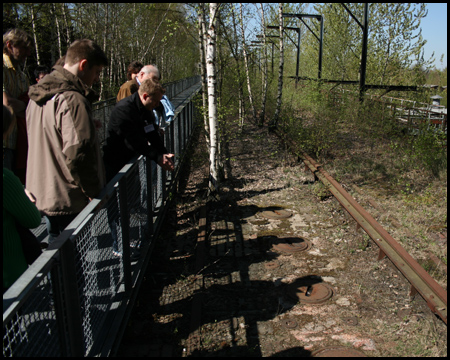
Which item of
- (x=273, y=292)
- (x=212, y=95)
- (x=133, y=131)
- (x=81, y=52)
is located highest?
(x=81, y=52)

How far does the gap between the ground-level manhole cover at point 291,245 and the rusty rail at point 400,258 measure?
80 cm

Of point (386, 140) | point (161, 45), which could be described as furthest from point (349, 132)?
point (161, 45)

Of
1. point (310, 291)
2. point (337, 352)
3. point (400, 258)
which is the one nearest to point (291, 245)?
point (310, 291)

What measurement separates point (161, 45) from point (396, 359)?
3883 centimetres

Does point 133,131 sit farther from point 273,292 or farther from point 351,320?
point 351,320

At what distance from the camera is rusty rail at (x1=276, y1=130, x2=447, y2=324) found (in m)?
3.69

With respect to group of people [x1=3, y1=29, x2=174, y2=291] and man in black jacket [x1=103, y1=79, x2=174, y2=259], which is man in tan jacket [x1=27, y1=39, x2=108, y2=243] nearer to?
group of people [x1=3, y1=29, x2=174, y2=291]

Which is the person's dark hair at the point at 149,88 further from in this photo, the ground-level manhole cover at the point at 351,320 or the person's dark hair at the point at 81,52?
the ground-level manhole cover at the point at 351,320

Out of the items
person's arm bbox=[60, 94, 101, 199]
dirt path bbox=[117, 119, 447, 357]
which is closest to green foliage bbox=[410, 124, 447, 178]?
dirt path bbox=[117, 119, 447, 357]

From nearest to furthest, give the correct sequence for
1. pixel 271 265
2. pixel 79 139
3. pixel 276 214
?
1. pixel 79 139
2. pixel 271 265
3. pixel 276 214

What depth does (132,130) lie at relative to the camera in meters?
4.31

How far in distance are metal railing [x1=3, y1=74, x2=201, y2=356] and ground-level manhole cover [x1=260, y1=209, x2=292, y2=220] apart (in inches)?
91.8

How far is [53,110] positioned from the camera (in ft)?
9.68

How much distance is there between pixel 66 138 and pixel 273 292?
2.60 meters
